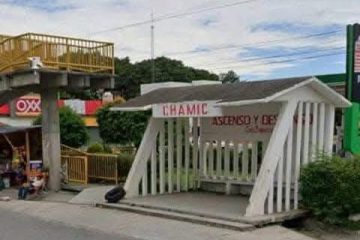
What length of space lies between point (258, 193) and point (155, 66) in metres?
58.8

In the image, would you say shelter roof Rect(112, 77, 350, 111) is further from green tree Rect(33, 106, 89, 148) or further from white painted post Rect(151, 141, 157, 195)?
green tree Rect(33, 106, 89, 148)

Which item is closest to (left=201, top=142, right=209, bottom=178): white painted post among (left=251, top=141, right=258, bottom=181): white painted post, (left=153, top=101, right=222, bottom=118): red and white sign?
(left=251, top=141, right=258, bottom=181): white painted post

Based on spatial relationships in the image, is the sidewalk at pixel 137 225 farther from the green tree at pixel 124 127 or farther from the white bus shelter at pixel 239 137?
the green tree at pixel 124 127

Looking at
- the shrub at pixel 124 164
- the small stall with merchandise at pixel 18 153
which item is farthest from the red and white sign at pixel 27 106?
the shrub at pixel 124 164

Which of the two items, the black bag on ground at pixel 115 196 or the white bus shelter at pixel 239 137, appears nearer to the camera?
the white bus shelter at pixel 239 137

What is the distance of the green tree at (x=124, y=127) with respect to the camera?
29.0 metres

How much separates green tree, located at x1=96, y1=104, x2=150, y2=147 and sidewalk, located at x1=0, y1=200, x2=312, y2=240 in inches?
537

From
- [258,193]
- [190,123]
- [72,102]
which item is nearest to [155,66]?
[72,102]

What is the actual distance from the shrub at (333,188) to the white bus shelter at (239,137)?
50 centimetres

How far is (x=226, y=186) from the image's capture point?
15.3 m

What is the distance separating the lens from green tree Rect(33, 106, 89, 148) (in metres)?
25.8

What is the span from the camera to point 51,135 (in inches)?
755

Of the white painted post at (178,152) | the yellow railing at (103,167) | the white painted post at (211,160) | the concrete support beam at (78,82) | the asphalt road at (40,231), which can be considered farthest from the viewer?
the yellow railing at (103,167)

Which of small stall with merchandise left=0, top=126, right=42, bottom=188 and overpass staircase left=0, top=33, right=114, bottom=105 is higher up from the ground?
overpass staircase left=0, top=33, right=114, bottom=105
